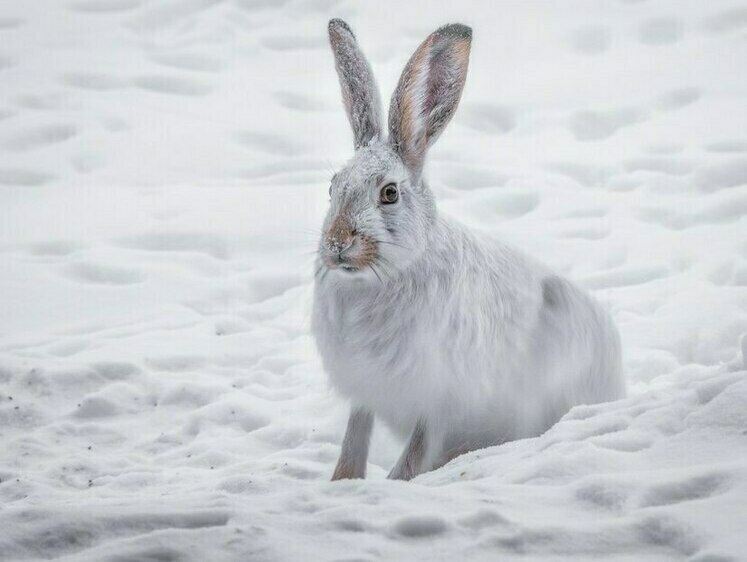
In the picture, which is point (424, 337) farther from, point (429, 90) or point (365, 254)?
point (429, 90)

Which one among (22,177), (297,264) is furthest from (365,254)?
(22,177)

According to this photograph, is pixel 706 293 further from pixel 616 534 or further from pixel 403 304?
pixel 616 534

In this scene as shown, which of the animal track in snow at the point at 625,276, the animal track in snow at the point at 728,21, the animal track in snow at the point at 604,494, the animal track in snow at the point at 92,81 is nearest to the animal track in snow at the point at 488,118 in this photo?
the animal track in snow at the point at 728,21

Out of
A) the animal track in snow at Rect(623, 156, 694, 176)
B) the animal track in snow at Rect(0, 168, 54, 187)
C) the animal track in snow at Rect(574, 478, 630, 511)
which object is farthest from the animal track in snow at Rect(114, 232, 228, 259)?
the animal track in snow at Rect(574, 478, 630, 511)

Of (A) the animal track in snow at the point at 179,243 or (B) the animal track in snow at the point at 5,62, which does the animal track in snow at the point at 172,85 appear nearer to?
(B) the animal track in snow at the point at 5,62

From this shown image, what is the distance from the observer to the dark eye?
321cm

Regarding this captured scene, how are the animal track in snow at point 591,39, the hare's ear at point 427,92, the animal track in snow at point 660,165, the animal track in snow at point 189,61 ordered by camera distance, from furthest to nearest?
the animal track in snow at point 591,39 < the animal track in snow at point 189,61 < the animal track in snow at point 660,165 < the hare's ear at point 427,92

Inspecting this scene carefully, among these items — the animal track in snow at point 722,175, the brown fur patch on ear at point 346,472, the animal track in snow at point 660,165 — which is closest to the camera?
the brown fur patch on ear at point 346,472

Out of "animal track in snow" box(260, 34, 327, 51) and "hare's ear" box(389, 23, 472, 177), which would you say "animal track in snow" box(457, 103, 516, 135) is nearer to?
"animal track in snow" box(260, 34, 327, 51)

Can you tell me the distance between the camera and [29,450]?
382 centimetres

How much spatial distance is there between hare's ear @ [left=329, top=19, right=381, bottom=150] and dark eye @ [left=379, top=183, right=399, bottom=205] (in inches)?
9.9

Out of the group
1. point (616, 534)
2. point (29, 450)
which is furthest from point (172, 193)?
point (616, 534)

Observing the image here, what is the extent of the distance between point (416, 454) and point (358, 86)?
1112mm

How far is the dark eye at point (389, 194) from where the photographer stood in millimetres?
3213
